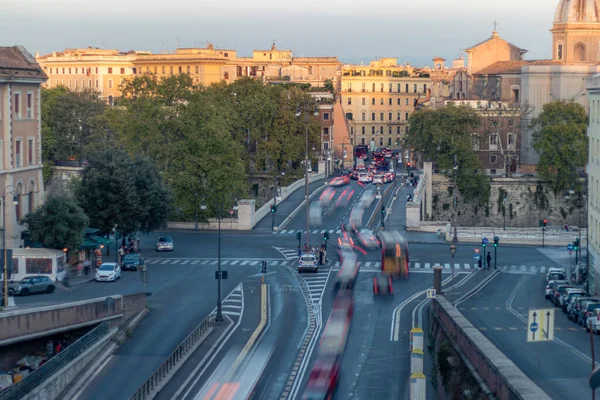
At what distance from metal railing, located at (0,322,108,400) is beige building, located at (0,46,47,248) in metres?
15.7

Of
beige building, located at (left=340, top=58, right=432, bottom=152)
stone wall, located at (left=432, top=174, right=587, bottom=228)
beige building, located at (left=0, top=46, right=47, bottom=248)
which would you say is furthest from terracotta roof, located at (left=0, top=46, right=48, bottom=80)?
beige building, located at (left=340, top=58, right=432, bottom=152)

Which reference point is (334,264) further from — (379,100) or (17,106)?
(379,100)

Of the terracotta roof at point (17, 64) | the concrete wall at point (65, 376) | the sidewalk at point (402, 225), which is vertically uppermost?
the terracotta roof at point (17, 64)

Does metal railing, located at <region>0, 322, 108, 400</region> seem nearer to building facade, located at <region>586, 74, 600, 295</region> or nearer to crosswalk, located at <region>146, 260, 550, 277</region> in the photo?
crosswalk, located at <region>146, 260, 550, 277</region>

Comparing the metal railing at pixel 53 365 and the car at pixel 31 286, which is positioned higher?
the car at pixel 31 286

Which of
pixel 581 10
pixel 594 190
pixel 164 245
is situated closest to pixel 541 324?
pixel 594 190

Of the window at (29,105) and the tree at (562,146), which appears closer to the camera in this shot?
the window at (29,105)

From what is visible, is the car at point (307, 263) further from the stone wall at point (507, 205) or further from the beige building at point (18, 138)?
the stone wall at point (507, 205)

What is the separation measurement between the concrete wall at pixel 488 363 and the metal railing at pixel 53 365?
13.7 metres

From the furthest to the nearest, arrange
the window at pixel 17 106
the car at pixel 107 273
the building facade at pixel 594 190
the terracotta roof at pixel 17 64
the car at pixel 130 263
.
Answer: the window at pixel 17 106 < the car at pixel 130 263 < the terracotta roof at pixel 17 64 < the car at pixel 107 273 < the building facade at pixel 594 190

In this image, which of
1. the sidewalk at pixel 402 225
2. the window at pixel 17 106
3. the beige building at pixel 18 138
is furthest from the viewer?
the sidewalk at pixel 402 225

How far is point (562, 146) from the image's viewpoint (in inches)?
4013

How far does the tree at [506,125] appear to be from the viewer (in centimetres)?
11244

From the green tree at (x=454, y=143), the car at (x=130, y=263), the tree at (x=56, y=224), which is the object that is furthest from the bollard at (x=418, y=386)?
the green tree at (x=454, y=143)
